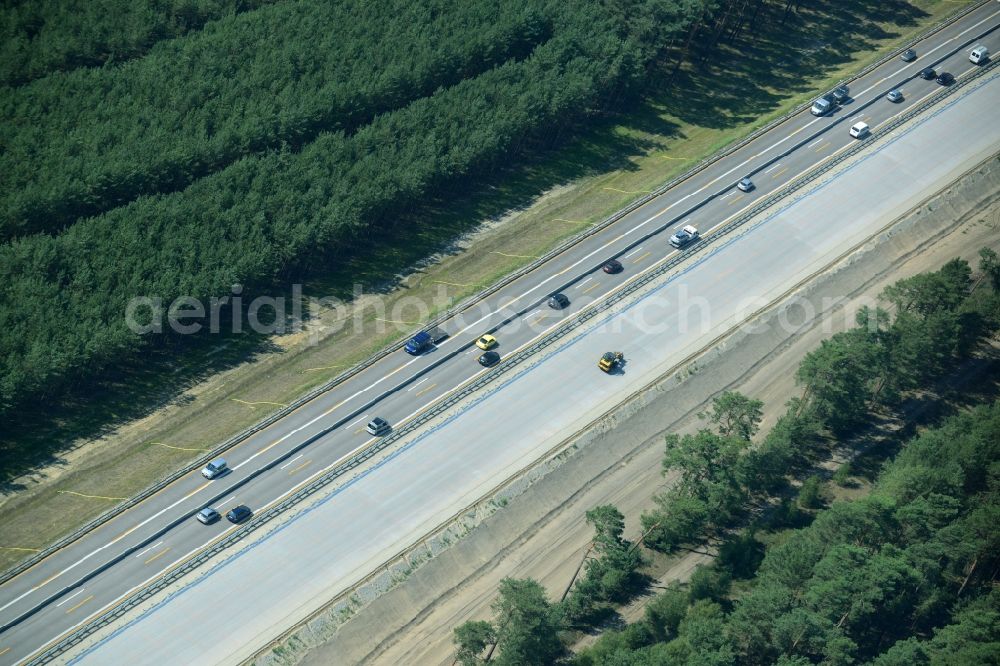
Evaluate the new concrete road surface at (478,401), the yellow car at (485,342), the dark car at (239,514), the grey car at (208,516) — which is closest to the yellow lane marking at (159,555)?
the new concrete road surface at (478,401)

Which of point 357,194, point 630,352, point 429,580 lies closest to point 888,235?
point 630,352

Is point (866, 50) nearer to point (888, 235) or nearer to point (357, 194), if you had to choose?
point (888, 235)

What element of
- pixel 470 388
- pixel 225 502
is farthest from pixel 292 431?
pixel 470 388

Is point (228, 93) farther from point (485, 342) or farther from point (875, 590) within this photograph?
point (875, 590)

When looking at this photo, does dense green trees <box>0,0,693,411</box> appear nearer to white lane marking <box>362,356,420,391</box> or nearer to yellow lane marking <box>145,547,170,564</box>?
white lane marking <box>362,356,420,391</box>

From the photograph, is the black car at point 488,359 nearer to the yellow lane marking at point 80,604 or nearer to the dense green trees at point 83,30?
the yellow lane marking at point 80,604

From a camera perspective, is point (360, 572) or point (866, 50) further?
point (866, 50)

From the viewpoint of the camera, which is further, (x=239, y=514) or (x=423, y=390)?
(x=423, y=390)
